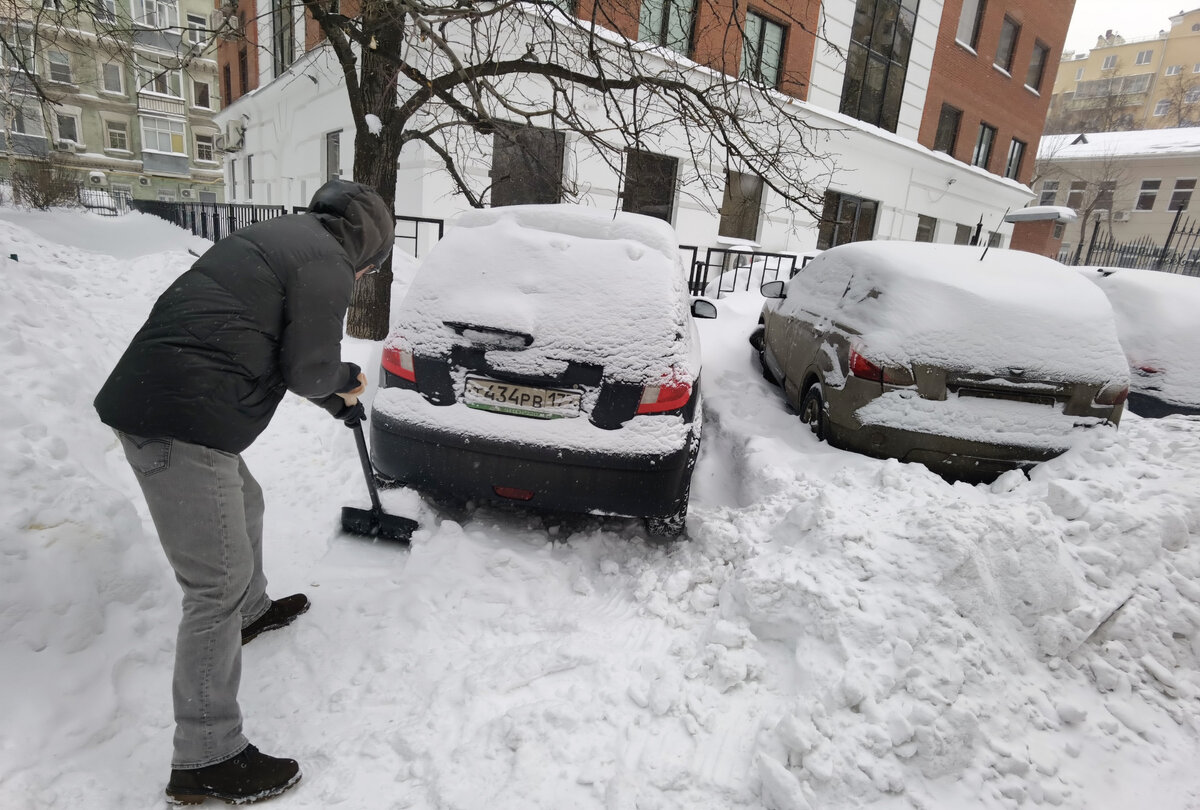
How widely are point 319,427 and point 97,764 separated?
307 cm

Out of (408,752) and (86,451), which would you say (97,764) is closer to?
(408,752)

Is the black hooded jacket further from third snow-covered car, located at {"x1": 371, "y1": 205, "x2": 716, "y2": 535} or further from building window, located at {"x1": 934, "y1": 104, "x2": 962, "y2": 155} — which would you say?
building window, located at {"x1": 934, "y1": 104, "x2": 962, "y2": 155}

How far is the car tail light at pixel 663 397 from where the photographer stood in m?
3.05

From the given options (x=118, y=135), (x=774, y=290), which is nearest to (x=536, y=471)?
(x=774, y=290)

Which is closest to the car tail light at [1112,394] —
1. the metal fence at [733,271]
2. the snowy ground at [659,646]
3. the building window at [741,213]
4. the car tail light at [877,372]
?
the snowy ground at [659,646]

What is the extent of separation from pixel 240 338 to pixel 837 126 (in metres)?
16.1

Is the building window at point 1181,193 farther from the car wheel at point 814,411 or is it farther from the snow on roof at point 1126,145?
the car wheel at point 814,411

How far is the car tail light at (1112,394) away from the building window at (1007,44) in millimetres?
21442

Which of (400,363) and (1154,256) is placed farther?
(1154,256)

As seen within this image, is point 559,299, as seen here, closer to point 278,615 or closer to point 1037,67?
point 278,615

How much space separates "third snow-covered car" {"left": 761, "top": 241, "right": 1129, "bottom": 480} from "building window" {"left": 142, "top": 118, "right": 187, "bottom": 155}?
161 feet

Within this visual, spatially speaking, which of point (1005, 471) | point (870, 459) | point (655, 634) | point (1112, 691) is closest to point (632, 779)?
point (655, 634)

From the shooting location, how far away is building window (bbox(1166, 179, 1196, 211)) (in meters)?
34.9

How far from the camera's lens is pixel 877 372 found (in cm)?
396
